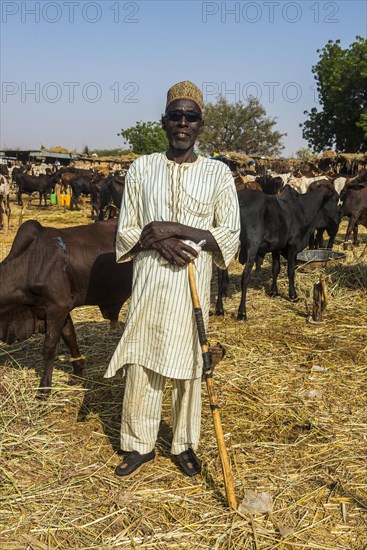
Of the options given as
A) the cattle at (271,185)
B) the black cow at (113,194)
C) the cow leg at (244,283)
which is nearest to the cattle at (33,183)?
the black cow at (113,194)

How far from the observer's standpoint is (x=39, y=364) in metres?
4.85

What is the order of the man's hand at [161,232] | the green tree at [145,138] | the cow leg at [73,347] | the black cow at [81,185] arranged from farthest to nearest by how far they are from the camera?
the green tree at [145,138] → the black cow at [81,185] → the cow leg at [73,347] → the man's hand at [161,232]

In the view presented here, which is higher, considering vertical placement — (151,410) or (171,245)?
(171,245)

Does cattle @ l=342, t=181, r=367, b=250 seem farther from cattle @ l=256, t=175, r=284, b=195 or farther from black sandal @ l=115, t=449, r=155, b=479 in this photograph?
black sandal @ l=115, t=449, r=155, b=479

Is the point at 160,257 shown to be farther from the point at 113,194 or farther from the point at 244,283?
the point at 113,194

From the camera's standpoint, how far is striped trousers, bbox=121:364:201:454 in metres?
3.01

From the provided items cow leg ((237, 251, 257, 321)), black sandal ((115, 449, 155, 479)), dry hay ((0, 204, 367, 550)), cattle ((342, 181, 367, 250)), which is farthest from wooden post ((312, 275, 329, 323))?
cattle ((342, 181, 367, 250))

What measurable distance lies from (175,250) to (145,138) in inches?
1769

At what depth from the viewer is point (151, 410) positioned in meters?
3.04

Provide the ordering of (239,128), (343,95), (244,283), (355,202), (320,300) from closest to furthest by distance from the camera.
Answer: (320,300)
(244,283)
(355,202)
(343,95)
(239,128)

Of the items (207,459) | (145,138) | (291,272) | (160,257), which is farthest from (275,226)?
(145,138)

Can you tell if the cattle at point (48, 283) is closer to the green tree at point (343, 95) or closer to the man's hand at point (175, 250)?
the man's hand at point (175, 250)

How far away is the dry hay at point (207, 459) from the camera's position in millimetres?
2611

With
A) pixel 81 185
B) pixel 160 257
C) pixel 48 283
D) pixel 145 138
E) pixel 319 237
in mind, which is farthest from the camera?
pixel 145 138
